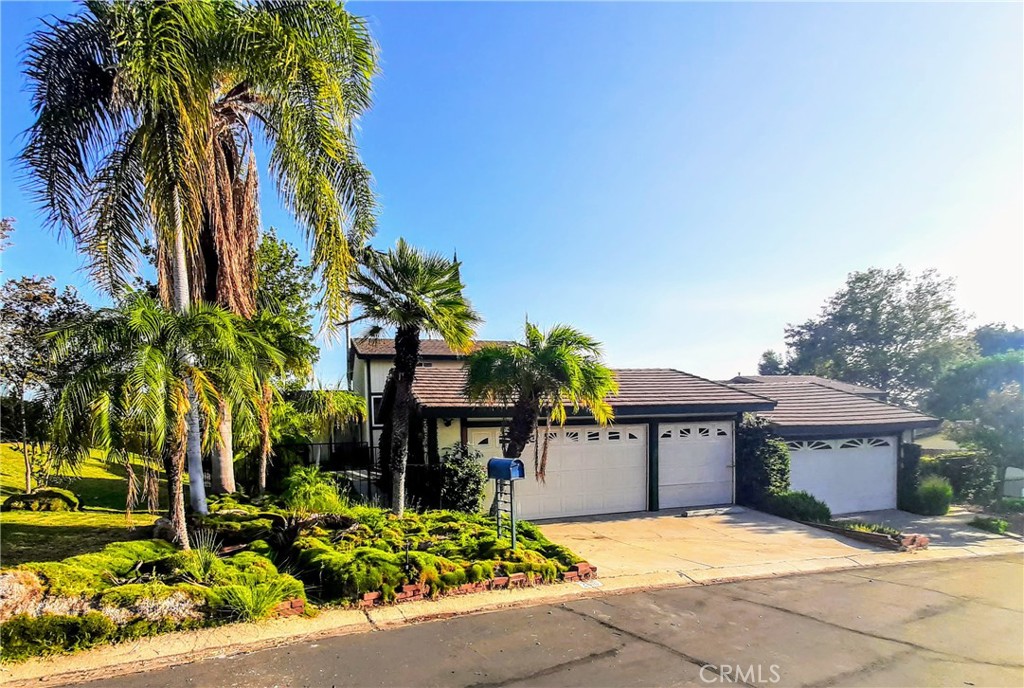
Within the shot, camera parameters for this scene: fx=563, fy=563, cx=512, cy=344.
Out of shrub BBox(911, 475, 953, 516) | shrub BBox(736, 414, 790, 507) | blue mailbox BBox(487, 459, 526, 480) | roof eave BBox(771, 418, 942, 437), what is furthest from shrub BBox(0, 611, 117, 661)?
shrub BBox(911, 475, 953, 516)

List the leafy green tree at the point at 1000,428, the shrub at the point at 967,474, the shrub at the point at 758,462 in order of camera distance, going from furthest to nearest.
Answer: the shrub at the point at 967,474 < the leafy green tree at the point at 1000,428 < the shrub at the point at 758,462

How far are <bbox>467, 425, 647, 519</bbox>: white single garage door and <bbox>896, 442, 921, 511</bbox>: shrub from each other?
783cm

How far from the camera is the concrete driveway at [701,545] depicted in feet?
29.2

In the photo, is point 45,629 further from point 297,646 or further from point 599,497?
point 599,497

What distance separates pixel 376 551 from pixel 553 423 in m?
6.09

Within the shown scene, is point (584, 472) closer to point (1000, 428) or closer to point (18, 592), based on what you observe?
point (18, 592)

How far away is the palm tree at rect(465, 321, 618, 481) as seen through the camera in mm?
10391

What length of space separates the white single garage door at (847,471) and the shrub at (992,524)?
6.98 feet

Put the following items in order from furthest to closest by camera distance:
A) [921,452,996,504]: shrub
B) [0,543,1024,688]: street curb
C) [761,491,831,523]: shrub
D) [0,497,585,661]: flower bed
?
[921,452,996,504]: shrub → [761,491,831,523]: shrub → [0,497,585,661]: flower bed → [0,543,1024,688]: street curb

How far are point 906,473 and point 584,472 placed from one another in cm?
970

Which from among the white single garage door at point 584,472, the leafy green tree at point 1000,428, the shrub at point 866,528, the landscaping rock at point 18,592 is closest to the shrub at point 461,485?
the white single garage door at point 584,472

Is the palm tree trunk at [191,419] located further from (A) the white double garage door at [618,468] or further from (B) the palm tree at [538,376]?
(A) the white double garage door at [618,468]

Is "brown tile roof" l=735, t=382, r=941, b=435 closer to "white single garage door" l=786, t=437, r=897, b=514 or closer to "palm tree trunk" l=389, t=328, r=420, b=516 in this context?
"white single garage door" l=786, t=437, r=897, b=514

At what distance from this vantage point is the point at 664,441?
552 inches
